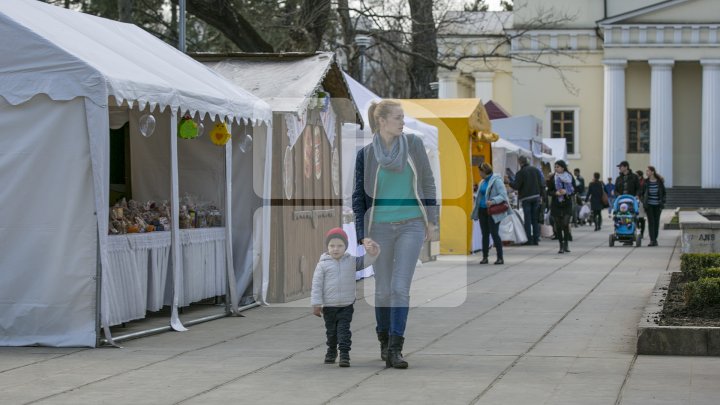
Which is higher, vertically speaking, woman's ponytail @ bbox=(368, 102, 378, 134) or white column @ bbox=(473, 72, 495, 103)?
white column @ bbox=(473, 72, 495, 103)

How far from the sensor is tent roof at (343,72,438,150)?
782 inches

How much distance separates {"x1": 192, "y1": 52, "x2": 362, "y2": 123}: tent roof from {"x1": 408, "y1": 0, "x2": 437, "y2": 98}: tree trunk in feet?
40.3

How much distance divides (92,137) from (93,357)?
184cm

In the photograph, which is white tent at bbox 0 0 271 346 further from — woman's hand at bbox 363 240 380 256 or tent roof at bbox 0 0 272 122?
woman's hand at bbox 363 240 380 256

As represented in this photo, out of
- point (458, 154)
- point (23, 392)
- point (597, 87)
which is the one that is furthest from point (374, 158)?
point (597, 87)

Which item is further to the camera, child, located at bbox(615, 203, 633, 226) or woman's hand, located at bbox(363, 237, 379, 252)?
child, located at bbox(615, 203, 633, 226)

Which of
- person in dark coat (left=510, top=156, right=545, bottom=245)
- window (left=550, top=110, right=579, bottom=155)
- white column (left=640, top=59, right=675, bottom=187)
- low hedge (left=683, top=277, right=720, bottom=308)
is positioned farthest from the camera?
window (left=550, top=110, right=579, bottom=155)

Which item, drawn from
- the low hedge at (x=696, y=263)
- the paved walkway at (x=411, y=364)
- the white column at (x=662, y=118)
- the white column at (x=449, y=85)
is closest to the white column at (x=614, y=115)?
the white column at (x=662, y=118)

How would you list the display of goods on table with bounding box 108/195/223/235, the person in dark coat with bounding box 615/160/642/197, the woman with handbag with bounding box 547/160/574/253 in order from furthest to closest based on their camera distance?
the person in dark coat with bounding box 615/160/642/197 → the woman with handbag with bounding box 547/160/574/253 → the display of goods on table with bounding box 108/195/223/235

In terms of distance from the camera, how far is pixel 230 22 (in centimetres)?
2783

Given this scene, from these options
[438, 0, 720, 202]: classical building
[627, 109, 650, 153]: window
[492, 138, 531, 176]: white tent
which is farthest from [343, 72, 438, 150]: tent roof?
[627, 109, 650, 153]: window

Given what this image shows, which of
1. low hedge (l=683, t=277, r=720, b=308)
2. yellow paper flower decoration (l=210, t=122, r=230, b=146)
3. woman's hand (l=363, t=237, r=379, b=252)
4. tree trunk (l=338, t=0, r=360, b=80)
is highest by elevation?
tree trunk (l=338, t=0, r=360, b=80)

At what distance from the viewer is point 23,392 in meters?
8.72

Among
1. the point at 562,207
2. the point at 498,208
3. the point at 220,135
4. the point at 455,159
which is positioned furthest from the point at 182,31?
the point at 562,207
